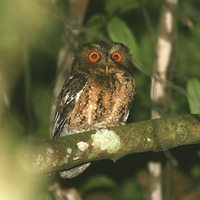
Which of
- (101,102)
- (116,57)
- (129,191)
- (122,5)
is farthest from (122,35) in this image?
(129,191)

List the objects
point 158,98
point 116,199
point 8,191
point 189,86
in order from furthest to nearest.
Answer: point 116,199, point 158,98, point 189,86, point 8,191

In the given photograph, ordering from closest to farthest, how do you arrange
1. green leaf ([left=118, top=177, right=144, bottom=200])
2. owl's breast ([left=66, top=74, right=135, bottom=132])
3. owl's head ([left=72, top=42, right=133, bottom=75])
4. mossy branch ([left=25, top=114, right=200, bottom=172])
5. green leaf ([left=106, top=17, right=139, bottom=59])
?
mossy branch ([left=25, top=114, right=200, bottom=172]) → green leaf ([left=106, top=17, right=139, bottom=59]) → owl's breast ([left=66, top=74, right=135, bottom=132]) → owl's head ([left=72, top=42, right=133, bottom=75]) → green leaf ([left=118, top=177, right=144, bottom=200])

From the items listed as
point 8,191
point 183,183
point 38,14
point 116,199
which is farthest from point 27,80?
point 183,183

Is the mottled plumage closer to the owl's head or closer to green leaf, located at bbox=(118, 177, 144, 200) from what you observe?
the owl's head

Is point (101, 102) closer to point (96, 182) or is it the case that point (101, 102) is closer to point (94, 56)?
point (94, 56)

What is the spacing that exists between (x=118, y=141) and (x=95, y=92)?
2.22 ft

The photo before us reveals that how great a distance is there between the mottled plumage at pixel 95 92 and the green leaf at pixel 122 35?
0.53ft

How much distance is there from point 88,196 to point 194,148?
9.01ft

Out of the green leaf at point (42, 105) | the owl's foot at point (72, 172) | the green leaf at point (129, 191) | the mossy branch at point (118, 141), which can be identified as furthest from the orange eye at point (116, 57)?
the green leaf at point (129, 191)

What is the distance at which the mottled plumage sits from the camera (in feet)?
10.1

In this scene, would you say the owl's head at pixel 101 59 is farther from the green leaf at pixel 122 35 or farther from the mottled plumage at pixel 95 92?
the green leaf at pixel 122 35

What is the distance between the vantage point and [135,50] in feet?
9.52

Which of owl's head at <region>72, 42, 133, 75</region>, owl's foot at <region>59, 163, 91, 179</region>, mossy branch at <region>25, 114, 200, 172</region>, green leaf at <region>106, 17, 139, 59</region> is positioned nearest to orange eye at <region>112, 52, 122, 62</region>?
owl's head at <region>72, 42, 133, 75</region>

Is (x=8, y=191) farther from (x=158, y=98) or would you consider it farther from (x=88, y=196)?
(x=88, y=196)
